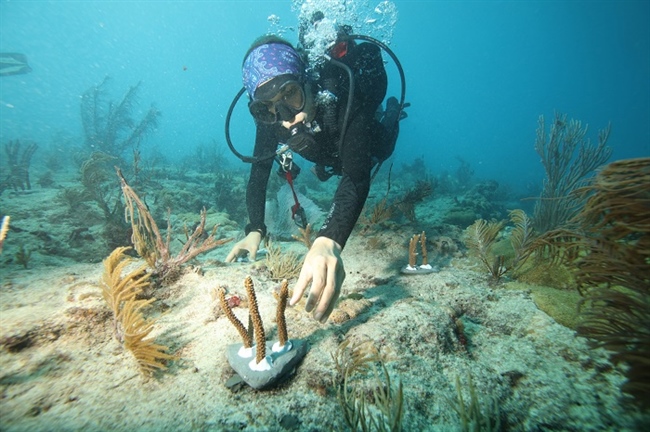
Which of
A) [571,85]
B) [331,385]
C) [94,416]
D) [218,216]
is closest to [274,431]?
[331,385]

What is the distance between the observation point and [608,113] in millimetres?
86188

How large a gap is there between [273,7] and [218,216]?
427 feet

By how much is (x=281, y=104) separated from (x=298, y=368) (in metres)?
2.92

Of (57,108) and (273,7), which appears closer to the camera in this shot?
(57,108)

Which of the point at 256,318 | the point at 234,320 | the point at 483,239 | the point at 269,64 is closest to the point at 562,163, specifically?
the point at 483,239

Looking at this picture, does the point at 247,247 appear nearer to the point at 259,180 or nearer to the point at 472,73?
the point at 259,180

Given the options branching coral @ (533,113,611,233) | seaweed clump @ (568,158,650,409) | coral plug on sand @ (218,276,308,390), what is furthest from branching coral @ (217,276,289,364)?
branching coral @ (533,113,611,233)

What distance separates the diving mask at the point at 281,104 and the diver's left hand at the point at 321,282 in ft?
7.26

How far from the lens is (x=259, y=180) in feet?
13.4

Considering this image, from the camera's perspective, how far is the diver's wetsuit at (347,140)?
2.63 m

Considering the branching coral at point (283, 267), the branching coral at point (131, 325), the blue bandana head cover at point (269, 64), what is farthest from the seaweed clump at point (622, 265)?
the blue bandana head cover at point (269, 64)

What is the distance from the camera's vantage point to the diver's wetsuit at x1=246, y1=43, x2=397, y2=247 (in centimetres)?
263

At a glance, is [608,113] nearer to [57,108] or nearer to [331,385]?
[331,385]

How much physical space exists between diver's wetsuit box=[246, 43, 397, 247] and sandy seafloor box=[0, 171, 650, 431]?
1022mm
